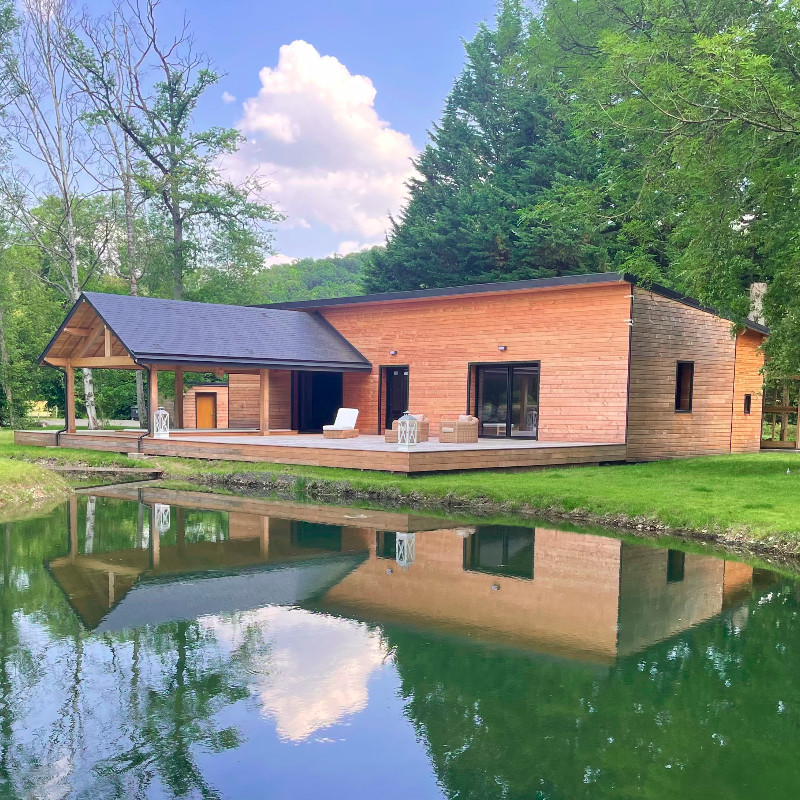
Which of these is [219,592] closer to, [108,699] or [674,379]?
[108,699]

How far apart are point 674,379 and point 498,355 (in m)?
3.73

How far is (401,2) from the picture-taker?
113 ft

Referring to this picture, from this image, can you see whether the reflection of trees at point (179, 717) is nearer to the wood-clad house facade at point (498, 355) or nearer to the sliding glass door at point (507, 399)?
the wood-clad house facade at point (498, 355)

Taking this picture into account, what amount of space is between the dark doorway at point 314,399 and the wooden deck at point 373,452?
141 inches

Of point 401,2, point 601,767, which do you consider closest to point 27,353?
point 401,2

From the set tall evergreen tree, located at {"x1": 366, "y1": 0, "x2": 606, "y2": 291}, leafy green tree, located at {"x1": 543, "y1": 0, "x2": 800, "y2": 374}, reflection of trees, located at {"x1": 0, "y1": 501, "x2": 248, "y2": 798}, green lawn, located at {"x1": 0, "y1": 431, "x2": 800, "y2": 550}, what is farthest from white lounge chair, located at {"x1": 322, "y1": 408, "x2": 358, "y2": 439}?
tall evergreen tree, located at {"x1": 366, "y1": 0, "x2": 606, "y2": 291}

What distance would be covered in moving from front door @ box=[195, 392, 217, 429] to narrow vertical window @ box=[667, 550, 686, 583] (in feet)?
59.4

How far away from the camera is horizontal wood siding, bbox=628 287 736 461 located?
1633 centimetres

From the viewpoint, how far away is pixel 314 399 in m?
22.3

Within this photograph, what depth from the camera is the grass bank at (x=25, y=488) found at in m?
12.3

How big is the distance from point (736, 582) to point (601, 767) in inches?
179

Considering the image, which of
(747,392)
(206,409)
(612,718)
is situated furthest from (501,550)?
(206,409)

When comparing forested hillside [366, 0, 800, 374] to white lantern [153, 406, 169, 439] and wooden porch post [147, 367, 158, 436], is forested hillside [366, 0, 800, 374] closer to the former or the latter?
wooden porch post [147, 367, 158, 436]

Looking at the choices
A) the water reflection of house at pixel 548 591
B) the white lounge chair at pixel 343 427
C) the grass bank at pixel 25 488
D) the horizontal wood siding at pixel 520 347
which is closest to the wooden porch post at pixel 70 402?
the grass bank at pixel 25 488
